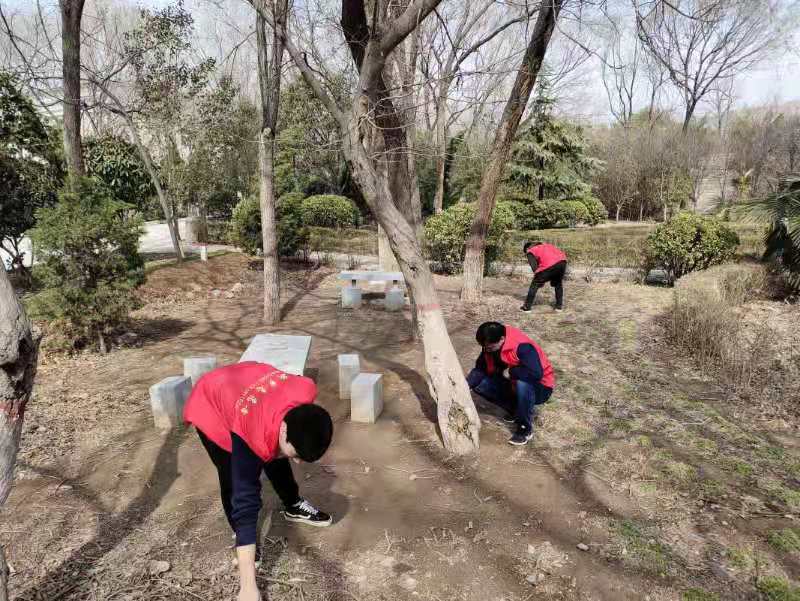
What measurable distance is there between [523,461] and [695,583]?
51.0 inches

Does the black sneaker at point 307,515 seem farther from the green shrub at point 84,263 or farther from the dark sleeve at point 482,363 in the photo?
the green shrub at point 84,263

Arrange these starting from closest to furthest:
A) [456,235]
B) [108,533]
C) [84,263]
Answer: [108,533]
[84,263]
[456,235]

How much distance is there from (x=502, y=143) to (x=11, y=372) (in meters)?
6.92

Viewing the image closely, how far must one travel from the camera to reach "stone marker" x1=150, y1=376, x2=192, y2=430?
13.3 ft

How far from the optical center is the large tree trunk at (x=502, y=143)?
686 centimetres

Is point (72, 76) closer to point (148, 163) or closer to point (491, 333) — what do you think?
point (148, 163)

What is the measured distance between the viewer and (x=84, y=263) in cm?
574

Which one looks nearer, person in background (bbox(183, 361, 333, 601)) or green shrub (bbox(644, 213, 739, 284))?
person in background (bbox(183, 361, 333, 601))

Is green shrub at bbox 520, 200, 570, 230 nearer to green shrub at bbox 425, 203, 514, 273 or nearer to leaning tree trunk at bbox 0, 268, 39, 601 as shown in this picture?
green shrub at bbox 425, 203, 514, 273

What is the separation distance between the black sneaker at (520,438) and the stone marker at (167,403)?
2743 mm

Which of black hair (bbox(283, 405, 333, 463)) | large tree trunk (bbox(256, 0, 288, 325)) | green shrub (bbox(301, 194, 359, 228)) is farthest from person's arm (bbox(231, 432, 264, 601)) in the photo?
green shrub (bbox(301, 194, 359, 228))

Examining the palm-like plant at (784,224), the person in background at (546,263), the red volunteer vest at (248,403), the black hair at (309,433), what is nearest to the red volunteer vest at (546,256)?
the person in background at (546,263)

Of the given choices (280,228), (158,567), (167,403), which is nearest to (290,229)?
(280,228)

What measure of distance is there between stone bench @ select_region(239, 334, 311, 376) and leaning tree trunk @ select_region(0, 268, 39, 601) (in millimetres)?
2380
